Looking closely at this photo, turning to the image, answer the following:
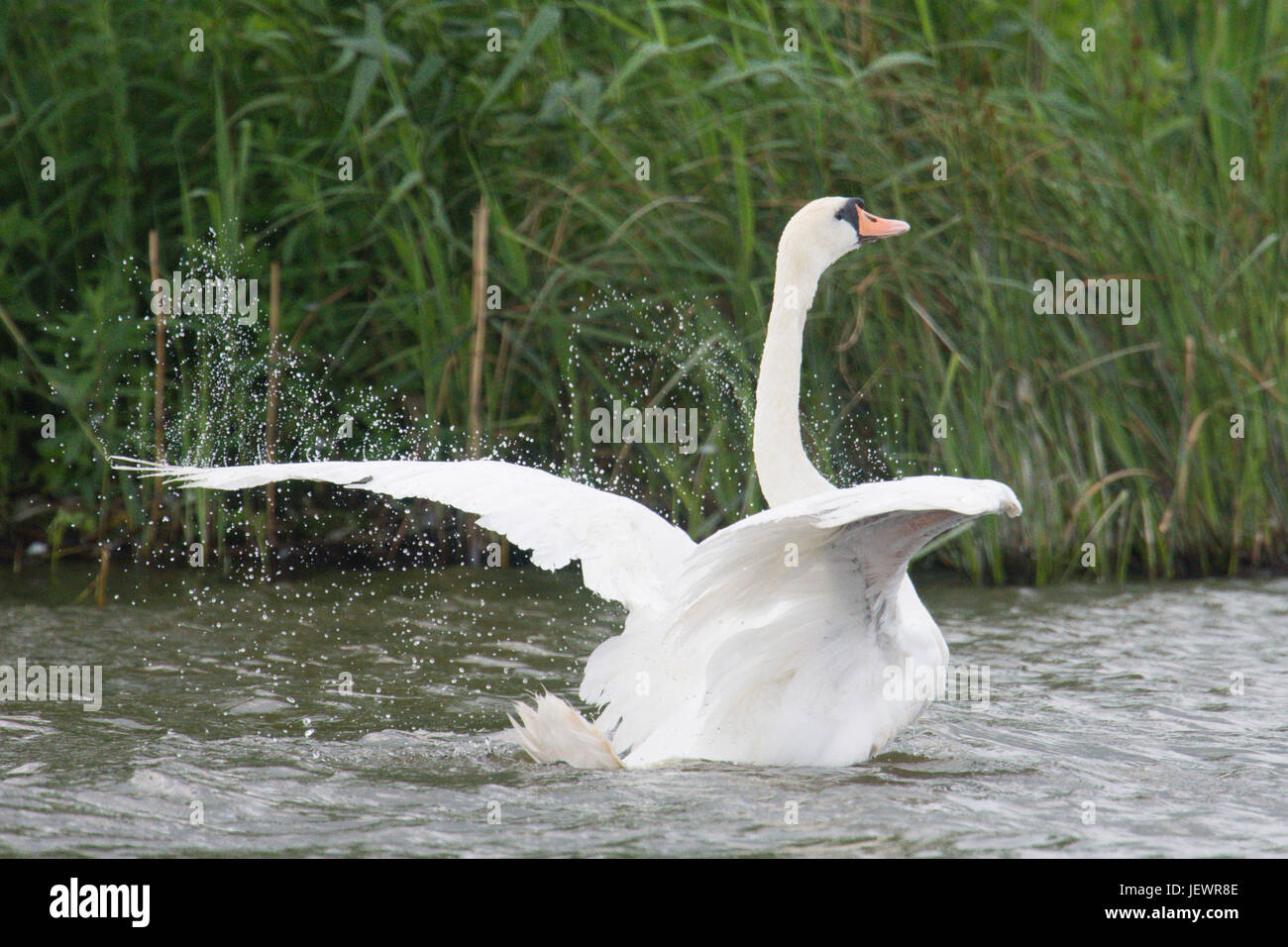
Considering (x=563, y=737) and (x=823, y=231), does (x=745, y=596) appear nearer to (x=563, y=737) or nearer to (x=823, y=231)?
(x=563, y=737)

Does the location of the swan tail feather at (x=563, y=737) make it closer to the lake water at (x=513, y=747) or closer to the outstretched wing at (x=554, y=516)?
the lake water at (x=513, y=747)

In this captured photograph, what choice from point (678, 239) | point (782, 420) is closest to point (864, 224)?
point (782, 420)

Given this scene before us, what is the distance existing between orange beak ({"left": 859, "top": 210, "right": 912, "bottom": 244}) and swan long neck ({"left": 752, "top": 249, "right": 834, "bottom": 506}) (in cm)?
46

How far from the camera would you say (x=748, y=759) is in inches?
196

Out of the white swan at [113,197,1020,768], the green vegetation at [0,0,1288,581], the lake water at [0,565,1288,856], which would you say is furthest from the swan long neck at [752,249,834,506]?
the green vegetation at [0,0,1288,581]

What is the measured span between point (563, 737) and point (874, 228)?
2064mm

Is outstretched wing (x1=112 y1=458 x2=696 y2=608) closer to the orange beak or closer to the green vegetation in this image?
the orange beak

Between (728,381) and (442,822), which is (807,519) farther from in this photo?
(728,381)

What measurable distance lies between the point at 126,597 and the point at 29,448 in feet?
4.34

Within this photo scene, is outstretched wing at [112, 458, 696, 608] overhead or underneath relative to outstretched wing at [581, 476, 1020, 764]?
overhead

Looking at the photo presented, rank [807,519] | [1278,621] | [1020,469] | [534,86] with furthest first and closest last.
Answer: [534,86] → [1020,469] → [1278,621] → [807,519]

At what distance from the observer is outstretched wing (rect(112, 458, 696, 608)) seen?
16.8ft

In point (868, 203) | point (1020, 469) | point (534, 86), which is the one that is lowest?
point (1020, 469)

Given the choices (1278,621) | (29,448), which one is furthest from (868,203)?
(29,448)
